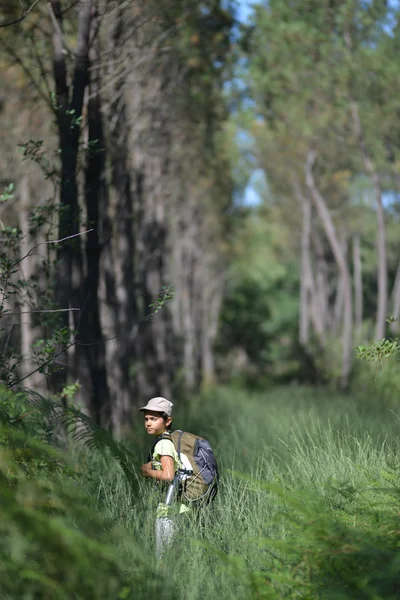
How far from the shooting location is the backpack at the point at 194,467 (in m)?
6.07

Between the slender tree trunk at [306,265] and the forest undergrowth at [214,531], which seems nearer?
the forest undergrowth at [214,531]

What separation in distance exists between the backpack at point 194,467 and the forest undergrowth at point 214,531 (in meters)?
0.22

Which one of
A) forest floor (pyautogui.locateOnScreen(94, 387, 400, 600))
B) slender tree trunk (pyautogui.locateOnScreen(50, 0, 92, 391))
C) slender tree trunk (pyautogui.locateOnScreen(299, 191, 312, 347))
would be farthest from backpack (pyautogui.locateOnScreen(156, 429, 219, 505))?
slender tree trunk (pyautogui.locateOnScreen(299, 191, 312, 347))

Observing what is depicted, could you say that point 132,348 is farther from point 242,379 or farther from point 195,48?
point 242,379

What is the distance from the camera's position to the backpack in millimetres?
6070

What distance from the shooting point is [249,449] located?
30.0 ft

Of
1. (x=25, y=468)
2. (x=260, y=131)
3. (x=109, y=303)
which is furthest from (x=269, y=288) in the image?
(x=25, y=468)

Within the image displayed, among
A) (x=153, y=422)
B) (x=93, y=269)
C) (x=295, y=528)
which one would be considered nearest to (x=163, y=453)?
(x=153, y=422)

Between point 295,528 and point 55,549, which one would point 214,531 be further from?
point 55,549

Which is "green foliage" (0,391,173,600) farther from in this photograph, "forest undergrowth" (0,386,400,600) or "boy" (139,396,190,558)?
"boy" (139,396,190,558)

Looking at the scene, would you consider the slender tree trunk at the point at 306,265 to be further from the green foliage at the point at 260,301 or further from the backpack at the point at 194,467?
the backpack at the point at 194,467

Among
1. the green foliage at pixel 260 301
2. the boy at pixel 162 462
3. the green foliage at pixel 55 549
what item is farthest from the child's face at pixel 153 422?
the green foliage at pixel 260 301

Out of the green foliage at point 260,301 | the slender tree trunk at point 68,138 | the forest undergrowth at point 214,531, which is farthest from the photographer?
the green foliage at point 260,301

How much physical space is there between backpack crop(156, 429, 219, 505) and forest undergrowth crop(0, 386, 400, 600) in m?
0.22
